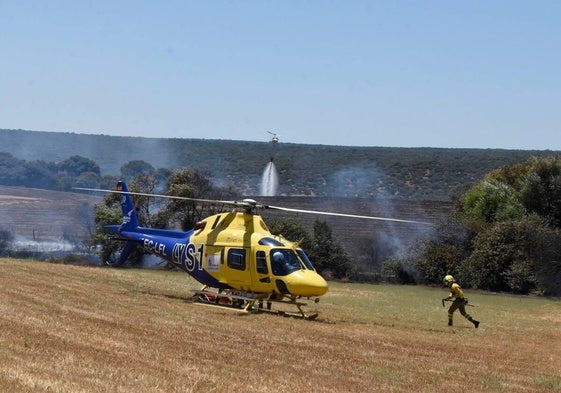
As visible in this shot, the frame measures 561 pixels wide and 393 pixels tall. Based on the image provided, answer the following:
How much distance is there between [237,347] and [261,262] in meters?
8.35

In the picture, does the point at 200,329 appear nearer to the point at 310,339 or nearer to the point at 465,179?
the point at 310,339

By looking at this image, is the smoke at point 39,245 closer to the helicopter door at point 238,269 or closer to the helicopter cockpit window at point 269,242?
the helicopter door at point 238,269

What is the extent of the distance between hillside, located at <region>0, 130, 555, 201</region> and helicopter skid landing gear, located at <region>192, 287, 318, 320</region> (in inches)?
3194

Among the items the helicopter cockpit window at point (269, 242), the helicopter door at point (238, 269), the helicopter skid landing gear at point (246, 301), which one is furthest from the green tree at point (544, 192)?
the helicopter cockpit window at point (269, 242)

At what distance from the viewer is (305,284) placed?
25.3 m

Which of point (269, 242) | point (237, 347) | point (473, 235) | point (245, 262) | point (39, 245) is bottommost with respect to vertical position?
point (39, 245)

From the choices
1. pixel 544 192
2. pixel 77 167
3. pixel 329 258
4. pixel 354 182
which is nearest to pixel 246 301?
pixel 329 258

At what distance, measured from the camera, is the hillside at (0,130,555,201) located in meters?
122

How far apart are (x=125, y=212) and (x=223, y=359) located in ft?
57.4

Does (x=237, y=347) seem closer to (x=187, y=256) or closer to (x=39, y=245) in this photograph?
(x=187, y=256)

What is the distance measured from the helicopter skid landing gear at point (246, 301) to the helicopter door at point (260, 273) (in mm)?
311

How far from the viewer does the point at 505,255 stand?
163 ft

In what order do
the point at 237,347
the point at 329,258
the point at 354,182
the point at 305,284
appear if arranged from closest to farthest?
the point at 237,347, the point at 305,284, the point at 329,258, the point at 354,182

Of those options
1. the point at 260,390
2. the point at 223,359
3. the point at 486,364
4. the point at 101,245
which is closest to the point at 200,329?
the point at 223,359
